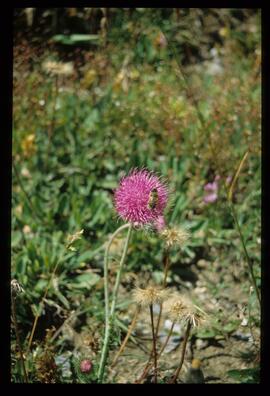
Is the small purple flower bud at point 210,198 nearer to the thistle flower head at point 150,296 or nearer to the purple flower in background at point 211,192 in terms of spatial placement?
the purple flower in background at point 211,192

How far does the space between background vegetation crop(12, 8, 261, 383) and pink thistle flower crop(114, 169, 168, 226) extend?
0.23 m

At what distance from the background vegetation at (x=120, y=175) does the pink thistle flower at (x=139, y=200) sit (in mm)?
229

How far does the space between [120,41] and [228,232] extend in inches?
90.3

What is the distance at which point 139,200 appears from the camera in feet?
6.32

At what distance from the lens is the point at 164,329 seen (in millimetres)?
2818

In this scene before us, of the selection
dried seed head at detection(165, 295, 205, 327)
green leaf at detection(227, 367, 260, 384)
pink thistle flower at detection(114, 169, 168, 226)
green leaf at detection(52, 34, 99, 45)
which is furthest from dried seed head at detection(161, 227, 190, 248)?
green leaf at detection(52, 34, 99, 45)

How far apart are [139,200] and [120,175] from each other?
1.76m

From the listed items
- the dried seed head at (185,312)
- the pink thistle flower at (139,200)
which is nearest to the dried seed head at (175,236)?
the pink thistle flower at (139,200)

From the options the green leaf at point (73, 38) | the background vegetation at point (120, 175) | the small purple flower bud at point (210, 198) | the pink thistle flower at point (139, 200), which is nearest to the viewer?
the pink thistle flower at point (139, 200)

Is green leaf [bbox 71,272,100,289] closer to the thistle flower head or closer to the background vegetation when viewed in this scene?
the background vegetation

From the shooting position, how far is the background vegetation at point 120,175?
267 cm

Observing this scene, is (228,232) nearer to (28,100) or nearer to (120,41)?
(28,100)
